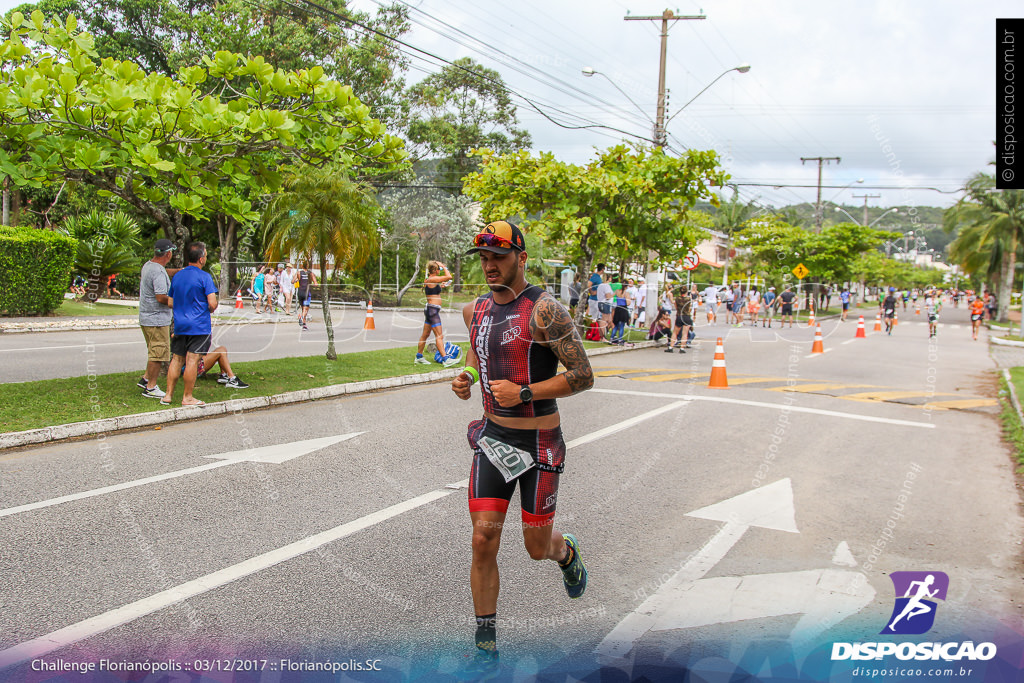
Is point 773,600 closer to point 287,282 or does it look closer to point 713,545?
point 713,545

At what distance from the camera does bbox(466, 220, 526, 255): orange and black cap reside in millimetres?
3486

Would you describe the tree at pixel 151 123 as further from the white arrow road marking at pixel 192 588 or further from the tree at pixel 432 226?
the tree at pixel 432 226

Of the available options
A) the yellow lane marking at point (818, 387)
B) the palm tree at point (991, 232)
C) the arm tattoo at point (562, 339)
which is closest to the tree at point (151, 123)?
the arm tattoo at point (562, 339)

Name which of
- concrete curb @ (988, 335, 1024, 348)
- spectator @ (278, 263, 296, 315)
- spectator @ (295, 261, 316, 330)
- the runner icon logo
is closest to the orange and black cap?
the runner icon logo

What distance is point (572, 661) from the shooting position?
3490 mm

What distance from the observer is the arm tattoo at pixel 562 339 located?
3.51 m

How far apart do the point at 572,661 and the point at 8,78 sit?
26.2ft

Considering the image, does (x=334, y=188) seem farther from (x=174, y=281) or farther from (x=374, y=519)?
(x=374, y=519)

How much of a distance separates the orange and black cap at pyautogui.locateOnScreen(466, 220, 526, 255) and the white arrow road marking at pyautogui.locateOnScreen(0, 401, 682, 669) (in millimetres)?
2271

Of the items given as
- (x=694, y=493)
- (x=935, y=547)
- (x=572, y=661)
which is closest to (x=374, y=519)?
(x=572, y=661)

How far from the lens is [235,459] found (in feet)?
22.7

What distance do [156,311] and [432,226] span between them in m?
29.0

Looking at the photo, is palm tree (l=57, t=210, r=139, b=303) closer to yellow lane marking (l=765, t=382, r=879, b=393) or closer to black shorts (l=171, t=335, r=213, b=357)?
black shorts (l=171, t=335, r=213, b=357)

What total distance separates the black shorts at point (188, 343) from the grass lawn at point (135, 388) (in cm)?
62
